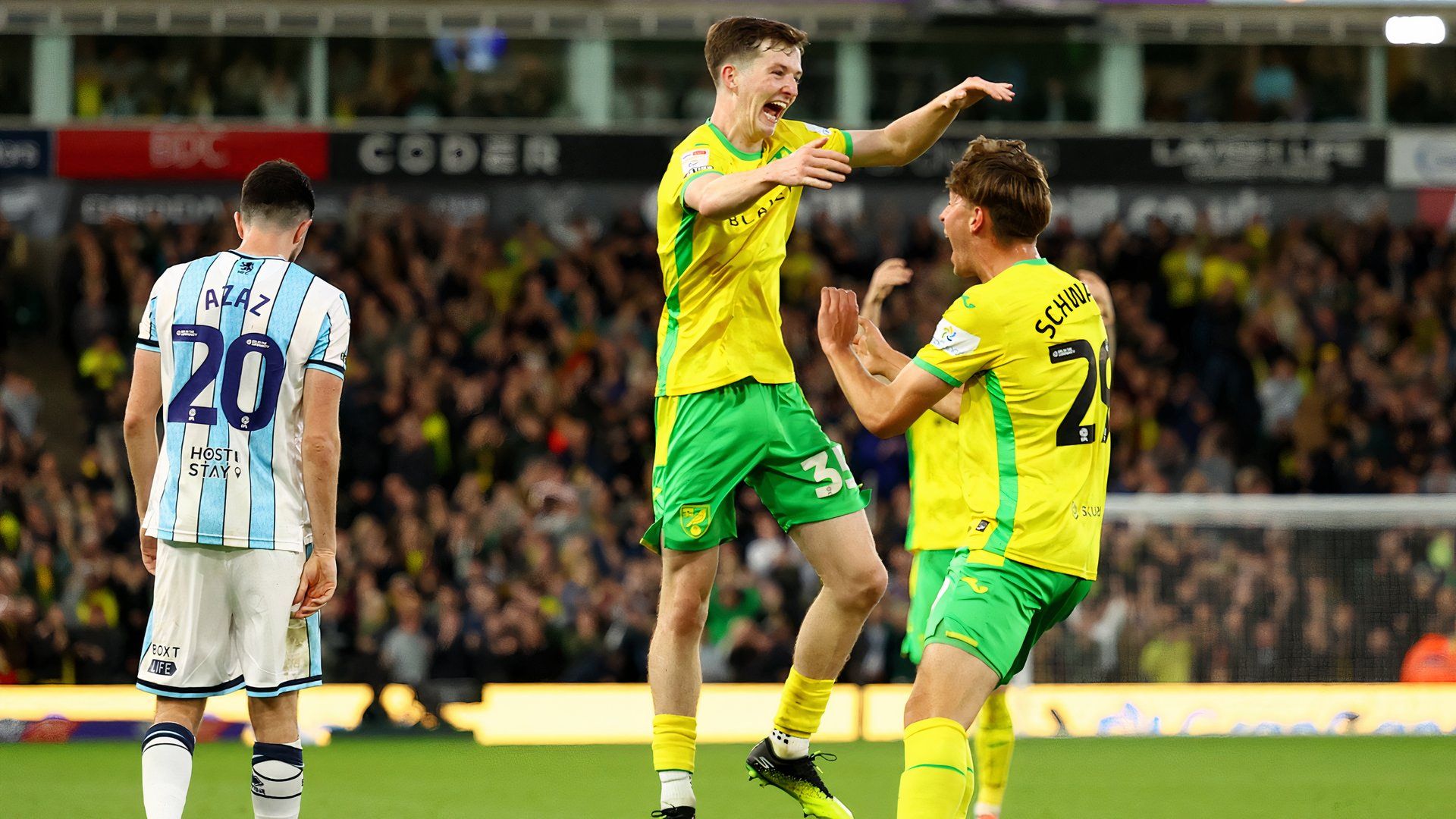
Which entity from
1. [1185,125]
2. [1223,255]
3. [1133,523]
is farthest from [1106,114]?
[1133,523]

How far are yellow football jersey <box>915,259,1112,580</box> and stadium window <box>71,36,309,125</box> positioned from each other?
1498cm

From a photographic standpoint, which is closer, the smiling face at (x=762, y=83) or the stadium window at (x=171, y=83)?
the smiling face at (x=762, y=83)

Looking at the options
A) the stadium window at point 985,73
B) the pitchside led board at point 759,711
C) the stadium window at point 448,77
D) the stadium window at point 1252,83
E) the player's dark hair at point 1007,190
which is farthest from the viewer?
the stadium window at point 1252,83

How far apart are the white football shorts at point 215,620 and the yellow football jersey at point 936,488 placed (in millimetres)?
3389

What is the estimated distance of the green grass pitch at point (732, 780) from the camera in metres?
9.04

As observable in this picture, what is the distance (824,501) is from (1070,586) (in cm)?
128

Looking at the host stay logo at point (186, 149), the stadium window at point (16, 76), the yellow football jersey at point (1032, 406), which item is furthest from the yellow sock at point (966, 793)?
the stadium window at point (16, 76)

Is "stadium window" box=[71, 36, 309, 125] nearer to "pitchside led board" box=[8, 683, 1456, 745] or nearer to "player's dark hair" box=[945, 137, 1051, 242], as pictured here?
"pitchside led board" box=[8, 683, 1456, 745]

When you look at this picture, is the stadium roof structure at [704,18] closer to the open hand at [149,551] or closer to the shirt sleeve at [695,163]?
the shirt sleeve at [695,163]

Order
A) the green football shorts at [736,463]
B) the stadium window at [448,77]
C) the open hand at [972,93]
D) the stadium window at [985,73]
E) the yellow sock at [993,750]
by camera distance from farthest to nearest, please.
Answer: the stadium window at [985,73], the stadium window at [448,77], the yellow sock at [993,750], the green football shorts at [736,463], the open hand at [972,93]

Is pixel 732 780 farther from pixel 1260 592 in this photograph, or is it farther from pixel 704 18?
pixel 704 18

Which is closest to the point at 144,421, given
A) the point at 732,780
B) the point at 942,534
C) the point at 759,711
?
the point at 942,534

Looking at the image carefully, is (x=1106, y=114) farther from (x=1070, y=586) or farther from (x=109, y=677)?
(x=1070, y=586)

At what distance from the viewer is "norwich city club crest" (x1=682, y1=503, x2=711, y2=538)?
638 centimetres
